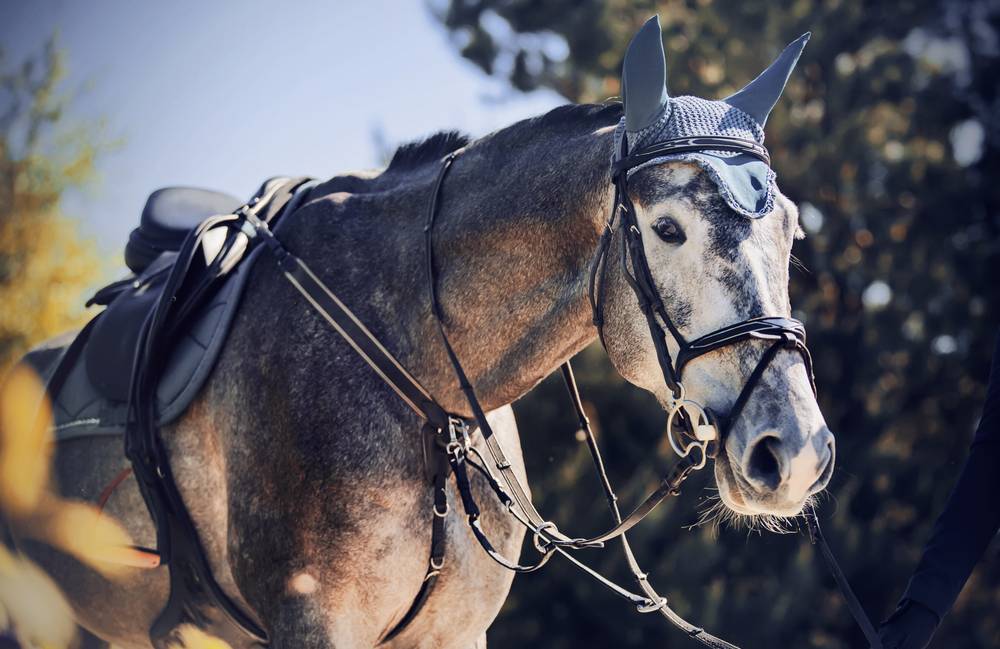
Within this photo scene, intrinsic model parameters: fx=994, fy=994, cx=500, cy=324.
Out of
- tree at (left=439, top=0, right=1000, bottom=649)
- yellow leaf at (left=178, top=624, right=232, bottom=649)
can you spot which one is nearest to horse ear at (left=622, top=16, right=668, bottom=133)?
yellow leaf at (left=178, top=624, right=232, bottom=649)

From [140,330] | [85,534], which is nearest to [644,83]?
[140,330]

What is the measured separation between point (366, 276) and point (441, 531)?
0.71 metres

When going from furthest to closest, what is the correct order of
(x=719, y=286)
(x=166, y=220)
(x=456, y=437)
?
1. (x=166, y=220)
2. (x=456, y=437)
3. (x=719, y=286)

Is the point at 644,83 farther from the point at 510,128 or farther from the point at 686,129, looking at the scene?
the point at 510,128

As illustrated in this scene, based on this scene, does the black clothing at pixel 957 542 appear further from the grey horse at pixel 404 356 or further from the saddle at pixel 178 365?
the saddle at pixel 178 365

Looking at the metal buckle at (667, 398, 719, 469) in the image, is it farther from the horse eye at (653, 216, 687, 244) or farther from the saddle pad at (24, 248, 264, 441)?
the saddle pad at (24, 248, 264, 441)

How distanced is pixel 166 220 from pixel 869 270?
5.89 m

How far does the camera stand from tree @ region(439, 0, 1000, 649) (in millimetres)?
7098

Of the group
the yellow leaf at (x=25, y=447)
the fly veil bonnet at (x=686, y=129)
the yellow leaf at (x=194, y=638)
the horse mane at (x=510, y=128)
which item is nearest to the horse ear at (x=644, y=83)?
the fly veil bonnet at (x=686, y=129)

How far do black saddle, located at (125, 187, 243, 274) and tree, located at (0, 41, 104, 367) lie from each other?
26.0ft

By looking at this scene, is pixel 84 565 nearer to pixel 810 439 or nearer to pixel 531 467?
pixel 810 439

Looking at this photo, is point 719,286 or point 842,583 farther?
point 842,583

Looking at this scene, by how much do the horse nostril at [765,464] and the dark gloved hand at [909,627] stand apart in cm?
63

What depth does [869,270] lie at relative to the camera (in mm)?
7758
